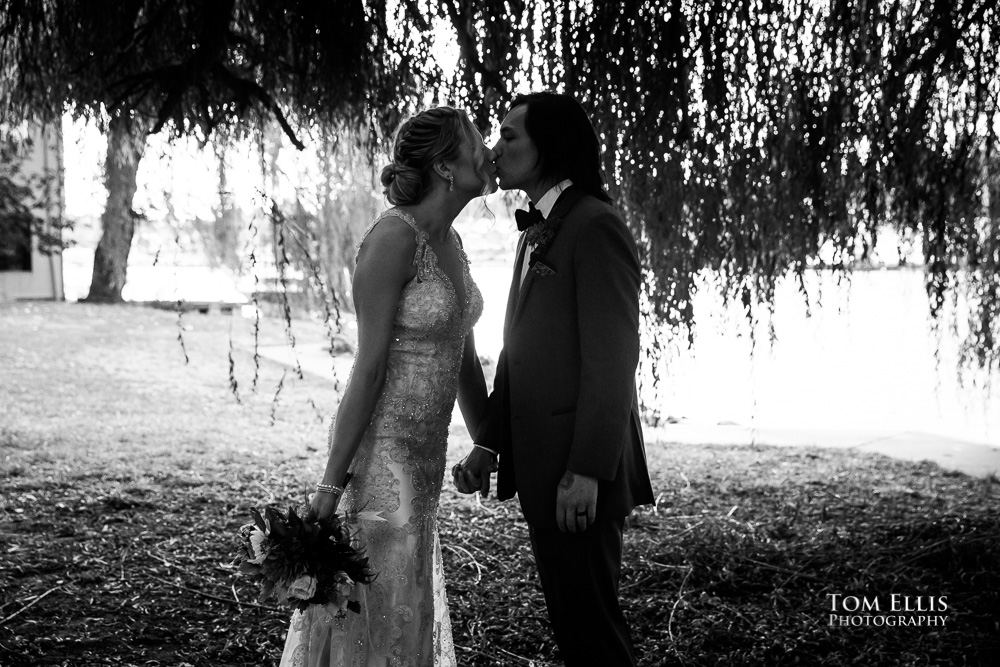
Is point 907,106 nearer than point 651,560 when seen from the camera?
Yes

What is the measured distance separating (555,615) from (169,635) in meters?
1.78

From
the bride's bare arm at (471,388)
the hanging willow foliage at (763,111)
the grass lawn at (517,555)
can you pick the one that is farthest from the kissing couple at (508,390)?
the hanging willow foliage at (763,111)

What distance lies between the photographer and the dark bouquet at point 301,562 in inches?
78.7

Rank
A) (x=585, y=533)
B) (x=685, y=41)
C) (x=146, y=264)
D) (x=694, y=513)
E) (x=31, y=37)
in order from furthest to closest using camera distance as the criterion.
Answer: (x=694, y=513)
(x=146, y=264)
(x=31, y=37)
(x=685, y=41)
(x=585, y=533)

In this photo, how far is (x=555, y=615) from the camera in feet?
7.29

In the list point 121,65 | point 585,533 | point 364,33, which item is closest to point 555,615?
point 585,533

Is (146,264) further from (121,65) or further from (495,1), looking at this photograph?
(495,1)

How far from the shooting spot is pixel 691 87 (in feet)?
10.9

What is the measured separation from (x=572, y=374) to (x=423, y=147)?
662 mm

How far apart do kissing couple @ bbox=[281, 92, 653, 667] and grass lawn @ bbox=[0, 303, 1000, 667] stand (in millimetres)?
965

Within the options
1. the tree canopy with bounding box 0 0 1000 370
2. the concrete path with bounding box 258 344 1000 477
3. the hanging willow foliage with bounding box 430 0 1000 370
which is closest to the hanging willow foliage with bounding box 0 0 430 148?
the tree canopy with bounding box 0 0 1000 370

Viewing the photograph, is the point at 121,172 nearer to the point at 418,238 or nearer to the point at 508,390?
the point at 418,238

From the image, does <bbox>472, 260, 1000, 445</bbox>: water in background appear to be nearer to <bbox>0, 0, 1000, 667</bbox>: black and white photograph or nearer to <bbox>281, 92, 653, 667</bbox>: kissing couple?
<bbox>0, 0, 1000, 667</bbox>: black and white photograph

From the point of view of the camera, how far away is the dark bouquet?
1998 mm
